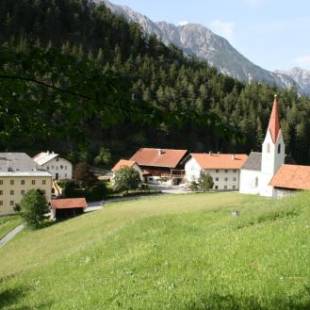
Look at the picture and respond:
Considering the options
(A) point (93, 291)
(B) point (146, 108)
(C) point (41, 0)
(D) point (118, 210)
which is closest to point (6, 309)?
(A) point (93, 291)

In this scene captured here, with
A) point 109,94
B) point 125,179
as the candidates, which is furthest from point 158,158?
point 109,94

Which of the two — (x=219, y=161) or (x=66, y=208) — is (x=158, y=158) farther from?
(x=66, y=208)

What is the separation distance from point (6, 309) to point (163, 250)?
5.34 m

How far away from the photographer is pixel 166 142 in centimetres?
12700

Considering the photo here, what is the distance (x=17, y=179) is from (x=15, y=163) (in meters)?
3.94

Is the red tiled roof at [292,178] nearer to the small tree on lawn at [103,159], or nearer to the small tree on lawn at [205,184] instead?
the small tree on lawn at [205,184]

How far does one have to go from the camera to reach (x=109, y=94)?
6371 millimetres

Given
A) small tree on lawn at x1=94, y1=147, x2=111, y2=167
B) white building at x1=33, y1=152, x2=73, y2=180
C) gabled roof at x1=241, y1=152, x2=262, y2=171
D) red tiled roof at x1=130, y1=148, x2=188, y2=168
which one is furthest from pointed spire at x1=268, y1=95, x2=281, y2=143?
small tree on lawn at x1=94, y1=147, x2=111, y2=167

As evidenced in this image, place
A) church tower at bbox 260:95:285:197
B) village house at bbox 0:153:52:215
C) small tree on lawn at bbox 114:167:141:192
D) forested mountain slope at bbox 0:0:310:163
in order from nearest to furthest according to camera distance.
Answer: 1. forested mountain slope at bbox 0:0:310:163
2. village house at bbox 0:153:52:215
3. church tower at bbox 260:95:285:197
4. small tree on lawn at bbox 114:167:141:192

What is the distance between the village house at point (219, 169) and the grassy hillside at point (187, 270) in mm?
68261

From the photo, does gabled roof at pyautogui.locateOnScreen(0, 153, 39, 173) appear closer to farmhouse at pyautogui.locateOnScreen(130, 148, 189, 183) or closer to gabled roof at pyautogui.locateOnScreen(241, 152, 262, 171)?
farmhouse at pyautogui.locateOnScreen(130, 148, 189, 183)

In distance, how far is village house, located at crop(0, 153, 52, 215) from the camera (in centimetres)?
7044

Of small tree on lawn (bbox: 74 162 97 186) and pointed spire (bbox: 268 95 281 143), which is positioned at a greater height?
pointed spire (bbox: 268 95 281 143)

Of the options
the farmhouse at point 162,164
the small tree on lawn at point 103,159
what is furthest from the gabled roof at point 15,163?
the farmhouse at point 162,164
